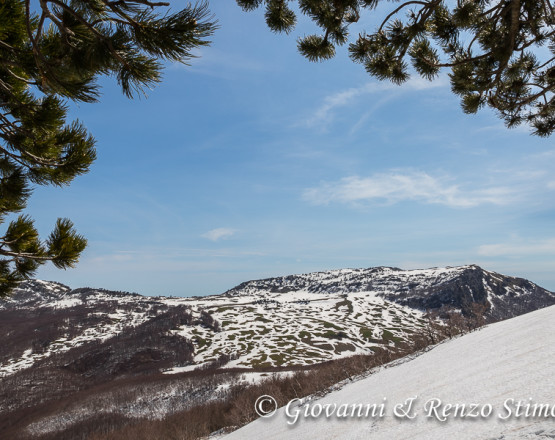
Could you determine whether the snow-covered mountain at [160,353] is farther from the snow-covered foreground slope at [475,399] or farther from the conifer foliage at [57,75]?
the conifer foliage at [57,75]

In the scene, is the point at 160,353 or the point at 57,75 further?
the point at 160,353

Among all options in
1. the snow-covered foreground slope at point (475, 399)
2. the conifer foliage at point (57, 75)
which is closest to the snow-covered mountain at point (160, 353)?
the snow-covered foreground slope at point (475, 399)

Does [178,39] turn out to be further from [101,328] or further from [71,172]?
[101,328]

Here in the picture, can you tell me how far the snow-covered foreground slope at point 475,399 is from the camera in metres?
3.10

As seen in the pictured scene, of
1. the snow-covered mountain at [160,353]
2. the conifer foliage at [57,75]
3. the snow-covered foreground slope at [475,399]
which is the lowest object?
the snow-covered mountain at [160,353]

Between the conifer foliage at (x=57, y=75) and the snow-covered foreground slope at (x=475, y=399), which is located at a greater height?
the conifer foliage at (x=57, y=75)

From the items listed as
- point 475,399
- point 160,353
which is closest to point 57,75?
point 475,399

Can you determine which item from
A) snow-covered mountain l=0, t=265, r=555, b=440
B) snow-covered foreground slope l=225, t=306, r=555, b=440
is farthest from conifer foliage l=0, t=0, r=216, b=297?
snow-covered mountain l=0, t=265, r=555, b=440

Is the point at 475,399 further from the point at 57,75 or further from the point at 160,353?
the point at 160,353

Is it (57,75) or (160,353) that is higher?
(57,75)

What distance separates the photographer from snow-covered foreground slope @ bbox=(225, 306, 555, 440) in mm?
3100

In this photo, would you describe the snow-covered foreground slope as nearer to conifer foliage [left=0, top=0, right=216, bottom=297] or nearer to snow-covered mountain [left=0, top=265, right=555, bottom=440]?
conifer foliage [left=0, top=0, right=216, bottom=297]

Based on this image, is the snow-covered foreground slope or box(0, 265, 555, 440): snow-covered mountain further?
box(0, 265, 555, 440): snow-covered mountain

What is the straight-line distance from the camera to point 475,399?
154 inches
